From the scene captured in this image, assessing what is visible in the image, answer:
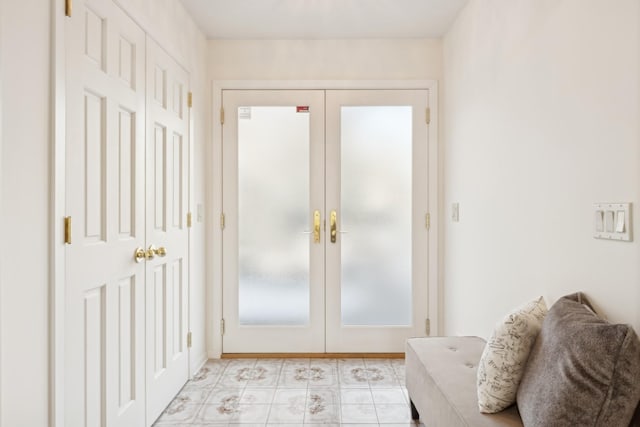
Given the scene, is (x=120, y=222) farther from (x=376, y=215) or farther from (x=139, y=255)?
(x=376, y=215)

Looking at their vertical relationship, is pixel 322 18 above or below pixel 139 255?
above

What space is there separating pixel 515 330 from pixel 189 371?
2183 millimetres

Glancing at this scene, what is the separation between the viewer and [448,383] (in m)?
1.84

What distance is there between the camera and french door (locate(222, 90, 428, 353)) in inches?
135

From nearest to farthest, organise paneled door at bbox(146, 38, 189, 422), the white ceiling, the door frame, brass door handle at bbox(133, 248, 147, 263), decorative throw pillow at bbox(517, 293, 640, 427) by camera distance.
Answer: decorative throw pillow at bbox(517, 293, 640, 427) < brass door handle at bbox(133, 248, 147, 263) < paneled door at bbox(146, 38, 189, 422) < the white ceiling < the door frame

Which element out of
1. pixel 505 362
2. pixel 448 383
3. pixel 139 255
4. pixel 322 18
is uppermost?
pixel 322 18

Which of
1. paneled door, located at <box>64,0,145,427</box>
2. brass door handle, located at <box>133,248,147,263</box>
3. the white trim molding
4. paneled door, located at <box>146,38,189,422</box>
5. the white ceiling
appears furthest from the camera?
the white ceiling

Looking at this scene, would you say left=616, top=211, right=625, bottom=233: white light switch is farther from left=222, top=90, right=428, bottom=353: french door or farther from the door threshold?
the door threshold

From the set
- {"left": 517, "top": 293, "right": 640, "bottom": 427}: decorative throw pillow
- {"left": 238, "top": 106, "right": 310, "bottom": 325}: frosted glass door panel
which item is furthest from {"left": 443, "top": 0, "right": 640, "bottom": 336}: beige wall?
{"left": 238, "top": 106, "right": 310, "bottom": 325}: frosted glass door panel

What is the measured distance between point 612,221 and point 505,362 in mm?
576

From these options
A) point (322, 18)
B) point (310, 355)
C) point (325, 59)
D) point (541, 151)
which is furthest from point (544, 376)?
point (325, 59)

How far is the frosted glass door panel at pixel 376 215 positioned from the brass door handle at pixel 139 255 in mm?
1591

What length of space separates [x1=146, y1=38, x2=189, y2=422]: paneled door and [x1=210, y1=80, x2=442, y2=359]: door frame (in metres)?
0.49

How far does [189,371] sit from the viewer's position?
117 inches
